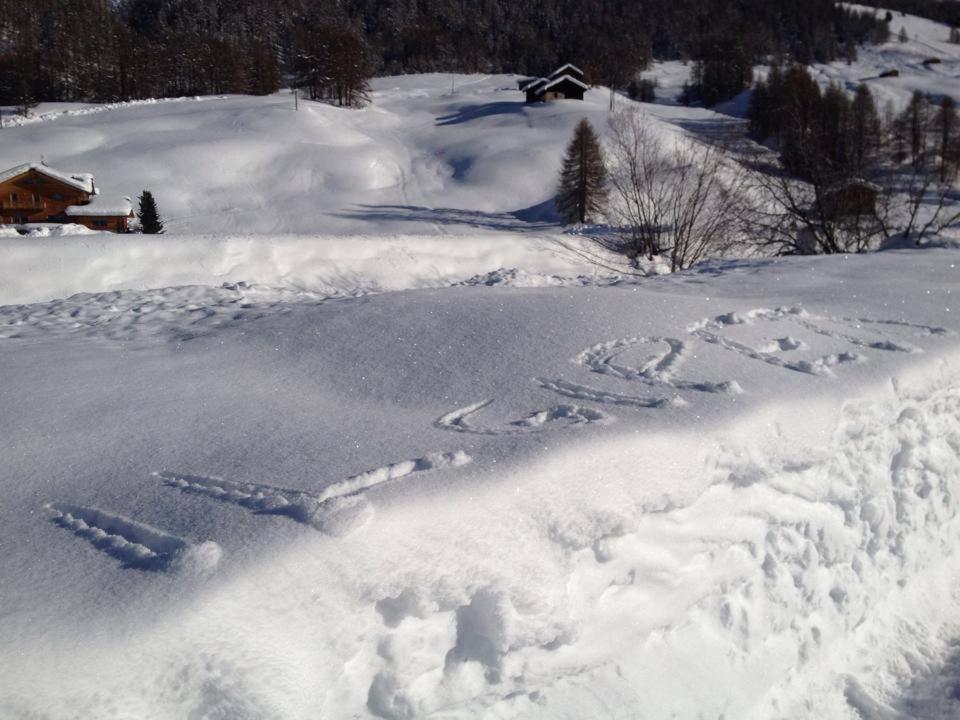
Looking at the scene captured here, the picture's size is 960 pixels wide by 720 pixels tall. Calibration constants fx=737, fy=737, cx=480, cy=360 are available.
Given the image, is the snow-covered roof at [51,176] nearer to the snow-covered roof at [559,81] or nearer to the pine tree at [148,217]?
the pine tree at [148,217]

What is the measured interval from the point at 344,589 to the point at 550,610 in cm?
89

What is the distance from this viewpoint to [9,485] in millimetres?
3465

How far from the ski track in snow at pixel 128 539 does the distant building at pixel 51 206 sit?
3099cm

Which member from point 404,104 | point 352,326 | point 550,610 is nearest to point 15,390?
point 352,326

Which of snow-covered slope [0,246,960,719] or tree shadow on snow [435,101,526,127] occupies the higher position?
tree shadow on snow [435,101,526,127]

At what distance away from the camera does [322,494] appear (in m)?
3.28

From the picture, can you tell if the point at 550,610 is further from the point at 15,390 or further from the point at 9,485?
the point at 15,390

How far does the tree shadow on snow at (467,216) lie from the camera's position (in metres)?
34.9

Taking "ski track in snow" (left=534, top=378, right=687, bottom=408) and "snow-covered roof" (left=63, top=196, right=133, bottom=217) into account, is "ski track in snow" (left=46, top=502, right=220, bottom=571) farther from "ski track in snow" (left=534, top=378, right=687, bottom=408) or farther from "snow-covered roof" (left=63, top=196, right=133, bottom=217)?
"snow-covered roof" (left=63, top=196, right=133, bottom=217)

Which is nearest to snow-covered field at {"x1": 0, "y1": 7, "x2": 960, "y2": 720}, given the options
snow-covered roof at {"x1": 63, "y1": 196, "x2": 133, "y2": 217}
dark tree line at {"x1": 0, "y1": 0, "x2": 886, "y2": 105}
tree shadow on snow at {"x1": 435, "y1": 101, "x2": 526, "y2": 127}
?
snow-covered roof at {"x1": 63, "y1": 196, "x2": 133, "y2": 217}

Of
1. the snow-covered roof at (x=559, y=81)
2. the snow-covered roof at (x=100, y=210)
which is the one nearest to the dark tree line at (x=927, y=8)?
the snow-covered roof at (x=559, y=81)

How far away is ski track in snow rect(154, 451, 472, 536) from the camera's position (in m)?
3.08

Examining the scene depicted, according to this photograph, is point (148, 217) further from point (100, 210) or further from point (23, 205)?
point (23, 205)

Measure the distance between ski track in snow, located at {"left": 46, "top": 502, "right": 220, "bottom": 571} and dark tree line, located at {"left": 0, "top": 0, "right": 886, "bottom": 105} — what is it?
57.4 meters
